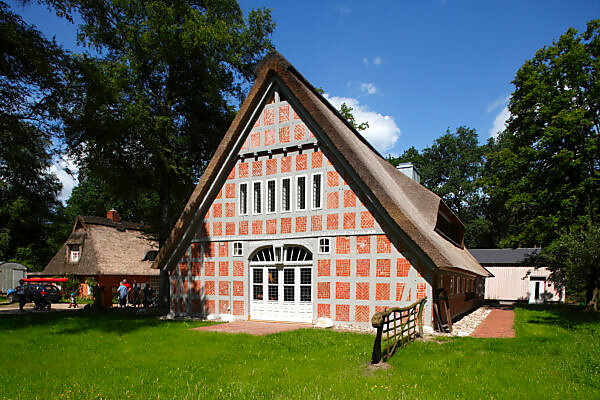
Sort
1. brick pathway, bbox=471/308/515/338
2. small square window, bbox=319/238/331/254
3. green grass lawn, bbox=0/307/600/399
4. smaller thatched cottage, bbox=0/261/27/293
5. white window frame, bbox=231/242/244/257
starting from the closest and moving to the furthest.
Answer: green grass lawn, bbox=0/307/600/399 < brick pathway, bbox=471/308/515/338 < small square window, bbox=319/238/331/254 < white window frame, bbox=231/242/244/257 < smaller thatched cottage, bbox=0/261/27/293

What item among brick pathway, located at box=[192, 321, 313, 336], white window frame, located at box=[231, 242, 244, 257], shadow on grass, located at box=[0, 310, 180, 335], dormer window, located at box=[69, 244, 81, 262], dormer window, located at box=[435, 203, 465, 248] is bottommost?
shadow on grass, located at box=[0, 310, 180, 335]

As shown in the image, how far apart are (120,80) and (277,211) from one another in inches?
427

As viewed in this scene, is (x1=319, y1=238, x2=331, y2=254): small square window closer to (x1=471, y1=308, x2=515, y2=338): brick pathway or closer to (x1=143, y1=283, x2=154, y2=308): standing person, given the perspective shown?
(x1=471, y1=308, x2=515, y2=338): brick pathway

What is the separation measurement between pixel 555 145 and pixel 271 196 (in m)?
18.6

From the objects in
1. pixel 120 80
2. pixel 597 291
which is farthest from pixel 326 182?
pixel 597 291

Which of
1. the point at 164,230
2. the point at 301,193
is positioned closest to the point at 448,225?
the point at 301,193

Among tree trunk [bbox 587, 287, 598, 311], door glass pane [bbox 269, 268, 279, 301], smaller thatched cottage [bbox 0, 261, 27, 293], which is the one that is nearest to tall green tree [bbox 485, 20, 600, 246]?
tree trunk [bbox 587, 287, 598, 311]

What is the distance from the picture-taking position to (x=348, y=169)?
47.9 feet

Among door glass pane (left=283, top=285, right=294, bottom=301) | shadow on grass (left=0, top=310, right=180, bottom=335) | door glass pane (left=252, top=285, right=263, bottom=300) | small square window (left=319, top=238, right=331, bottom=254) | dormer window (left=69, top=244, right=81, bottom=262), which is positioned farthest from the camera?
dormer window (left=69, top=244, right=81, bottom=262)

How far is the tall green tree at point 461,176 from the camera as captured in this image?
159 ft

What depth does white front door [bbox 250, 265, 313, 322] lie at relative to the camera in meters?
15.4

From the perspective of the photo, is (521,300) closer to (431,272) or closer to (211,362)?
(431,272)

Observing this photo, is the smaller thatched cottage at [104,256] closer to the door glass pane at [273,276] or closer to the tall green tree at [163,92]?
the tall green tree at [163,92]

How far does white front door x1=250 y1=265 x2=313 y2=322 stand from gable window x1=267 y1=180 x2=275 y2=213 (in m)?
2.37
